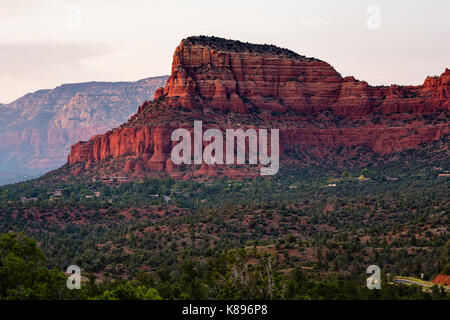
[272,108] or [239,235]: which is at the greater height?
[272,108]

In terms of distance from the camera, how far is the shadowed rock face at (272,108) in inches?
5610

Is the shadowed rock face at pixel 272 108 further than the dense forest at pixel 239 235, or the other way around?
the shadowed rock face at pixel 272 108

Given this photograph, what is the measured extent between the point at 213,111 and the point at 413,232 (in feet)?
262

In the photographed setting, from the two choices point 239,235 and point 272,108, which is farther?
point 272,108

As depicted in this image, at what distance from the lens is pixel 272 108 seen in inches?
6122

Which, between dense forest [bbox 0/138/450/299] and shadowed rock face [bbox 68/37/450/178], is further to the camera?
shadowed rock face [bbox 68/37/450/178]

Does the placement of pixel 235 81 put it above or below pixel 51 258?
above

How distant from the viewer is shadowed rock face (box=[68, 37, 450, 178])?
468ft

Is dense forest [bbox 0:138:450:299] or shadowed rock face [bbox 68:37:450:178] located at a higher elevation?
shadowed rock face [bbox 68:37:450:178]

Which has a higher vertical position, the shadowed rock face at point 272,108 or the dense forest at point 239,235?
the shadowed rock face at point 272,108

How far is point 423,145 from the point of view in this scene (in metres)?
138
